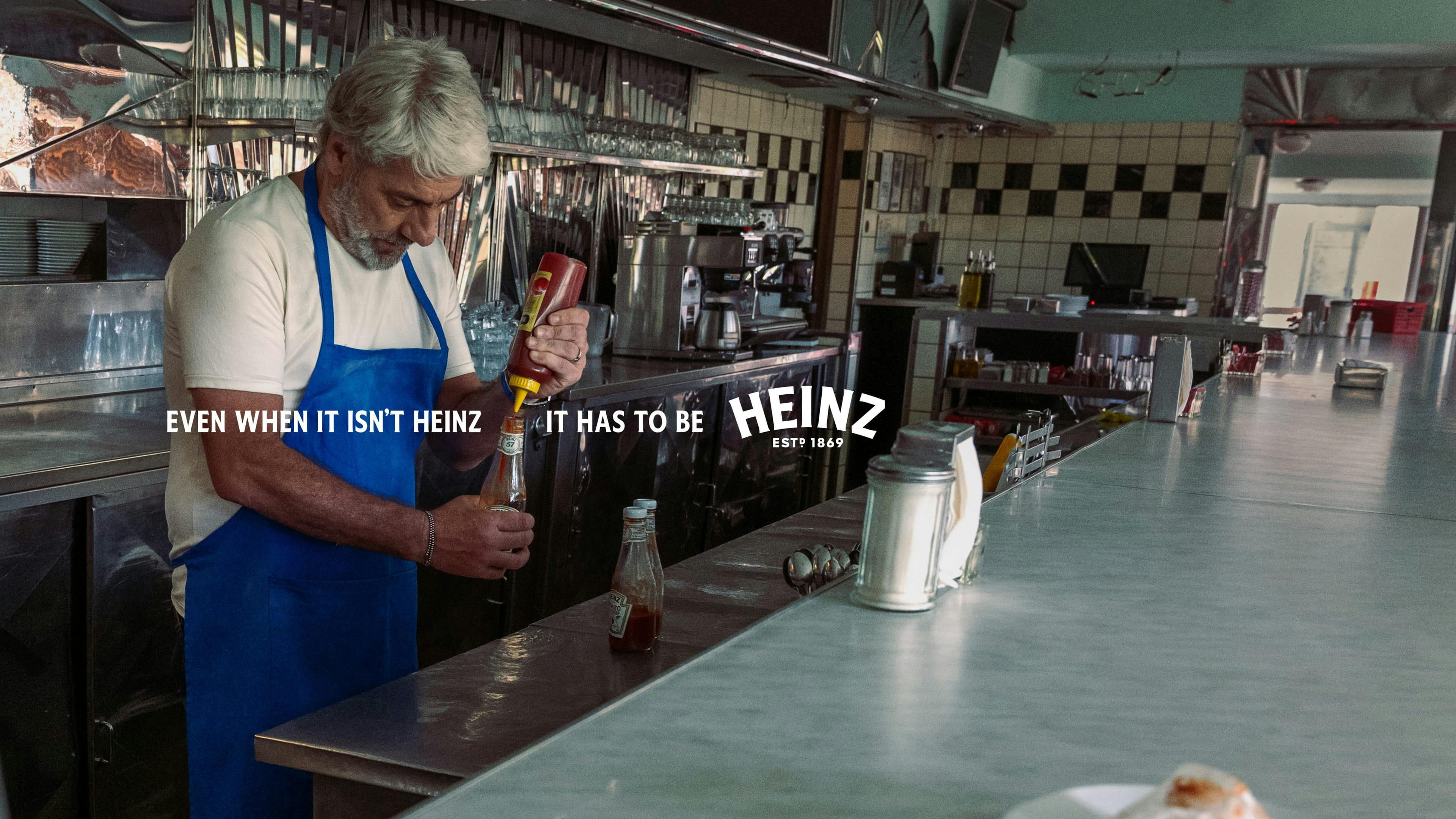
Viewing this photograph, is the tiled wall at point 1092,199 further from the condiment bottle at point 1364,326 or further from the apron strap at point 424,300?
the apron strap at point 424,300

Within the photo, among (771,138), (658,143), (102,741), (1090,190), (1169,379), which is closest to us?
(102,741)

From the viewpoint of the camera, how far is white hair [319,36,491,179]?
61.2 inches

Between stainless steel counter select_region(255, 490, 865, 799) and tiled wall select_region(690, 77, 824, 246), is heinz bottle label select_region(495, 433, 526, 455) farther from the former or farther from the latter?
tiled wall select_region(690, 77, 824, 246)

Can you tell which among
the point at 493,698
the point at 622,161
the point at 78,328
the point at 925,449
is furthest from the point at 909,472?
the point at 622,161

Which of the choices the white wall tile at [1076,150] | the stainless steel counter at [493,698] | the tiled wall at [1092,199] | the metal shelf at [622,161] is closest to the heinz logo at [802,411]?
the metal shelf at [622,161]

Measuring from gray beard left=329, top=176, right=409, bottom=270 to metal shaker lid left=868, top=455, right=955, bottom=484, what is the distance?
839 mm

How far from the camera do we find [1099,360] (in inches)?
232

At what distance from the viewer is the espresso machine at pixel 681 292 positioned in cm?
470

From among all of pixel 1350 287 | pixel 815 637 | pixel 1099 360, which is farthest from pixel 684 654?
pixel 1350 287

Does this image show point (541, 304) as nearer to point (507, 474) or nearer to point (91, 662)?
point (507, 474)

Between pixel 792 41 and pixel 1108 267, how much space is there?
419cm

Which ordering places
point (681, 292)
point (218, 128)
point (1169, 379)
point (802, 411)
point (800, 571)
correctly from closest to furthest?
point (800, 571), point (1169, 379), point (218, 128), point (681, 292), point (802, 411)

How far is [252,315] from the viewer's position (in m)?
1.54

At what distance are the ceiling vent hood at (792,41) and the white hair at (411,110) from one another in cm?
176
